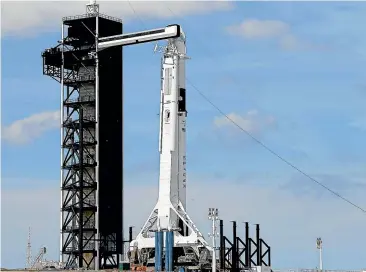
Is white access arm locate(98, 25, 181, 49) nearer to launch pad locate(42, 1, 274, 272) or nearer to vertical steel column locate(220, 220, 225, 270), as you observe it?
launch pad locate(42, 1, 274, 272)

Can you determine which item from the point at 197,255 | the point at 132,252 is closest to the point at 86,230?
the point at 132,252

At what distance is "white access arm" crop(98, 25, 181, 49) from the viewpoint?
11612 centimetres

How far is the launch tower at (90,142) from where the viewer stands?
422 ft

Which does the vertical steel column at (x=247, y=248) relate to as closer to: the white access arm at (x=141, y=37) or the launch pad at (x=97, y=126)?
the launch pad at (x=97, y=126)

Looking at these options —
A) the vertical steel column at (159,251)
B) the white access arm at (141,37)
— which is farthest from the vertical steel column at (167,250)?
the white access arm at (141,37)

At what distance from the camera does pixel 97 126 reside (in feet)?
423

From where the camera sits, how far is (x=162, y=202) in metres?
114

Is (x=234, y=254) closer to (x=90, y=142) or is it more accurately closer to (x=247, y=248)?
(x=247, y=248)

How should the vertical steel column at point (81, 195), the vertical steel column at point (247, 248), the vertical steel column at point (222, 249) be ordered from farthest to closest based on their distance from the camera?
the vertical steel column at point (81, 195)
the vertical steel column at point (247, 248)
the vertical steel column at point (222, 249)

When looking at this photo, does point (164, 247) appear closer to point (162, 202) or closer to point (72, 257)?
point (162, 202)

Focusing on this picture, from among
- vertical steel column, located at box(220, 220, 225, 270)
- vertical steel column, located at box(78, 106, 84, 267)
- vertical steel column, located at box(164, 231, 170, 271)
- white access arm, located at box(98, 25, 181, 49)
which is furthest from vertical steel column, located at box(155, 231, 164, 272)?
white access arm, located at box(98, 25, 181, 49)

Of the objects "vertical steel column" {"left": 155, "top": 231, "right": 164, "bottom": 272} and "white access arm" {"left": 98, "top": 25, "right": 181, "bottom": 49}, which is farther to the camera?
"white access arm" {"left": 98, "top": 25, "right": 181, "bottom": 49}

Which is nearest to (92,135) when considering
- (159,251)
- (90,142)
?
(90,142)

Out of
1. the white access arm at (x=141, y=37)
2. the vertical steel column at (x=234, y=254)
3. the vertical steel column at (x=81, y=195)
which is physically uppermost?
the white access arm at (x=141, y=37)
